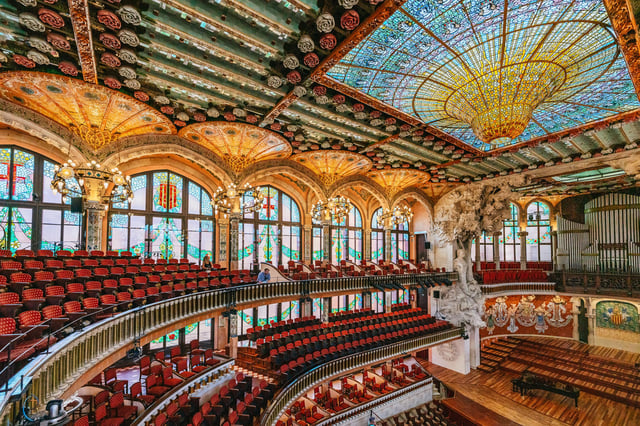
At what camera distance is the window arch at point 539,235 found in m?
22.4

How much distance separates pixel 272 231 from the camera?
57.4 feet

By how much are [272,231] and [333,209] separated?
13.3 ft

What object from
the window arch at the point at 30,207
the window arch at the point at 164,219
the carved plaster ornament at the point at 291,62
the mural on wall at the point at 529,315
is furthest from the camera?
the mural on wall at the point at 529,315

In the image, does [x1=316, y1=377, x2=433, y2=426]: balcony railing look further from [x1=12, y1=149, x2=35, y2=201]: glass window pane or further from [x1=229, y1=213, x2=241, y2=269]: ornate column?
[x1=12, y1=149, x2=35, y2=201]: glass window pane

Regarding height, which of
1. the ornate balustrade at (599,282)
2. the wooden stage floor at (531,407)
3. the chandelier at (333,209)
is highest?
the chandelier at (333,209)

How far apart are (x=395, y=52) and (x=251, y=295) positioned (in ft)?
28.0

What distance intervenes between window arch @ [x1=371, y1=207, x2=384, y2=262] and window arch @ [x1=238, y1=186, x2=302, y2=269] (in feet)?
19.7

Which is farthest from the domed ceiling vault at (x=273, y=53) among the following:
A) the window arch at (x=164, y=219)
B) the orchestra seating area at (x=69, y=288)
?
the orchestra seating area at (x=69, y=288)

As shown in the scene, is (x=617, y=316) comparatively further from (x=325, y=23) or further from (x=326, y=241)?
(x=325, y=23)

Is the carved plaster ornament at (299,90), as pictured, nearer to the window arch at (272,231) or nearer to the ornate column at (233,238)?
the ornate column at (233,238)

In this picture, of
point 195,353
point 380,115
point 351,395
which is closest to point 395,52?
point 380,115

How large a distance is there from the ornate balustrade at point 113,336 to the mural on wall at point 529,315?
44.1ft

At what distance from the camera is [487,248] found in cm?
2375

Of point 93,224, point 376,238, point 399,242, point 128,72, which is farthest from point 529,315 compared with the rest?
point 128,72
